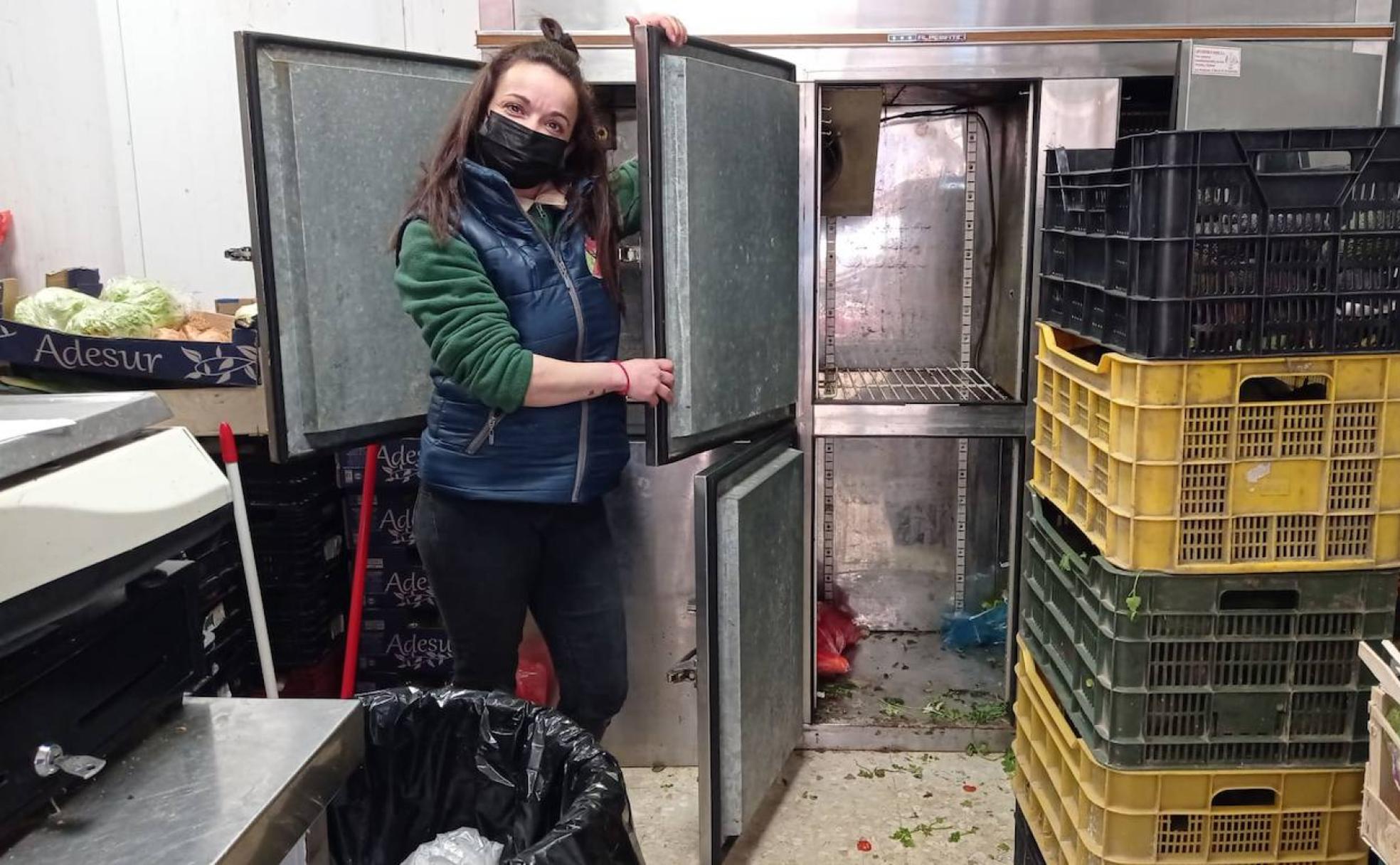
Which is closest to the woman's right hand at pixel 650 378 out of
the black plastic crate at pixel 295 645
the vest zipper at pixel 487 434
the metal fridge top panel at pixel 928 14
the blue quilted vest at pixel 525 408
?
the blue quilted vest at pixel 525 408

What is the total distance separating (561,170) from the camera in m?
1.80

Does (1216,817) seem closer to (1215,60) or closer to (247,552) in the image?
(1215,60)

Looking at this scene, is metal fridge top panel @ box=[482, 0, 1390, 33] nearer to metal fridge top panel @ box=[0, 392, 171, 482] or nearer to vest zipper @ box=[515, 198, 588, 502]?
vest zipper @ box=[515, 198, 588, 502]

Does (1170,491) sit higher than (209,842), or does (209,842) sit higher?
(1170,491)

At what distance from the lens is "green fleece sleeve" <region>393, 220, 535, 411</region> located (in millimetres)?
1603

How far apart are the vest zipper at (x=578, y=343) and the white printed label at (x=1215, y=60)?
4.57 ft

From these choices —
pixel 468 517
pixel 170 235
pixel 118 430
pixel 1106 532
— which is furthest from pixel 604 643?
pixel 170 235

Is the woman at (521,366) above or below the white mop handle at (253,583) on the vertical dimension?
above

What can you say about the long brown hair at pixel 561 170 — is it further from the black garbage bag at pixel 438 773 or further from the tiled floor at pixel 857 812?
the tiled floor at pixel 857 812

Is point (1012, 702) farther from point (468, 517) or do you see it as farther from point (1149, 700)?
point (468, 517)

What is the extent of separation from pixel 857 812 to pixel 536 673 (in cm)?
80

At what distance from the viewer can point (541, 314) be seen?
173cm

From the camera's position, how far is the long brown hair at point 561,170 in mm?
1662

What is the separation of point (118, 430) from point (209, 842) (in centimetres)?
38
